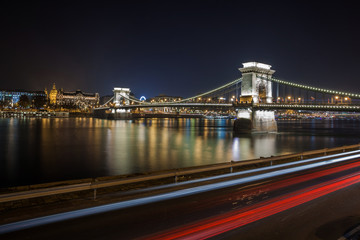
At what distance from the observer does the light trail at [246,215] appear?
5.53m

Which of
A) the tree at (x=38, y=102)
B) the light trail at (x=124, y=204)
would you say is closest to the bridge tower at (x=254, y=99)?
the light trail at (x=124, y=204)

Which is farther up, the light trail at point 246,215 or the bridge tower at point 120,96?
the bridge tower at point 120,96

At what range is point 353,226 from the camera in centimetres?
605

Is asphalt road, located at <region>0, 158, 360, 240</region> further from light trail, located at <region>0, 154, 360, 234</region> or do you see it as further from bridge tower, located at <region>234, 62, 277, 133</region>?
bridge tower, located at <region>234, 62, 277, 133</region>

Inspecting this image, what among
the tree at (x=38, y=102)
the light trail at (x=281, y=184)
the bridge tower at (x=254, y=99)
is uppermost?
the tree at (x=38, y=102)

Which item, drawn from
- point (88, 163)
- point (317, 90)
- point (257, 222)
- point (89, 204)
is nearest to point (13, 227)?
point (89, 204)

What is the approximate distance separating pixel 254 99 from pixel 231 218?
50078 mm

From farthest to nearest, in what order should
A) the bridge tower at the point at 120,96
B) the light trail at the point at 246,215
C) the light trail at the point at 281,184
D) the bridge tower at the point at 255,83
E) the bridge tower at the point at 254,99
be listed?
1. the bridge tower at the point at 120,96
2. the bridge tower at the point at 255,83
3. the bridge tower at the point at 254,99
4. the light trail at the point at 281,184
5. the light trail at the point at 246,215

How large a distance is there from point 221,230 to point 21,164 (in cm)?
2016

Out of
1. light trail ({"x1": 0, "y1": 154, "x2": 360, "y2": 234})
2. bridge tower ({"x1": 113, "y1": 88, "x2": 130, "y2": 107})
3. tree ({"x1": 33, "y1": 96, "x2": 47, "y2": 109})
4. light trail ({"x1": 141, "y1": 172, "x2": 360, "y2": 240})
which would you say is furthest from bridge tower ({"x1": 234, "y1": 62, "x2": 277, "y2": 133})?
tree ({"x1": 33, "y1": 96, "x2": 47, "y2": 109})

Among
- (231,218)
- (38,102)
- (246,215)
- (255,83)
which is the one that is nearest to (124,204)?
(231,218)

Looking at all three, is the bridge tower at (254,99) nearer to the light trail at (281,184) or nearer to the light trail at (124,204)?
the light trail at (281,184)

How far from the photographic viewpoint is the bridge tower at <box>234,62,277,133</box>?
5384cm

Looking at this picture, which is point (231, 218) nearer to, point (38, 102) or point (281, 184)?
point (281, 184)
